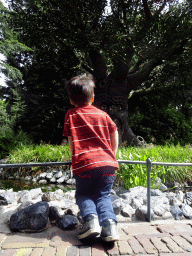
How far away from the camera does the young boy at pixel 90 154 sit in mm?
1653

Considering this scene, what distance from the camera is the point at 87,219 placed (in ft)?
5.21

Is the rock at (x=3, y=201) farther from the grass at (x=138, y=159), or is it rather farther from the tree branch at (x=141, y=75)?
the tree branch at (x=141, y=75)

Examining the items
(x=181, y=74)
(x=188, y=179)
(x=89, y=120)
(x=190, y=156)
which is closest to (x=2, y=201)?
(x=89, y=120)

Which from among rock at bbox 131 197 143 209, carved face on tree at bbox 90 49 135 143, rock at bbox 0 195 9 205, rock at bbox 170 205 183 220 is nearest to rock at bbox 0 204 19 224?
rock at bbox 0 195 9 205

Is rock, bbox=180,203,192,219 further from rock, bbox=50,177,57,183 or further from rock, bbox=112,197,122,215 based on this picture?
rock, bbox=50,177,57,183

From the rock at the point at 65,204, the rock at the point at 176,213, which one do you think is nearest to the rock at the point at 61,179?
the rock at the point at 65,204

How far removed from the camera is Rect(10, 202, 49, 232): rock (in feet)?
5.92

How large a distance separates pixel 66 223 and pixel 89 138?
0.80m

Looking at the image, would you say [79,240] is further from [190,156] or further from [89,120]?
[190,156]

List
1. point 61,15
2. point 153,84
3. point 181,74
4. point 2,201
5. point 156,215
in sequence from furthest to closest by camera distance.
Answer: point 153,84, point 181,74, point 61,15, point 2,201, point 156,215

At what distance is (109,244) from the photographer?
1.57 m

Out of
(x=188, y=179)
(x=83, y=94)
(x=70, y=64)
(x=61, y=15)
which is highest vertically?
(x=61, y=15)

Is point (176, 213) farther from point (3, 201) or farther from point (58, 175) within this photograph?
point (58, 175)

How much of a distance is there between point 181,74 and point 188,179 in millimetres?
5488
